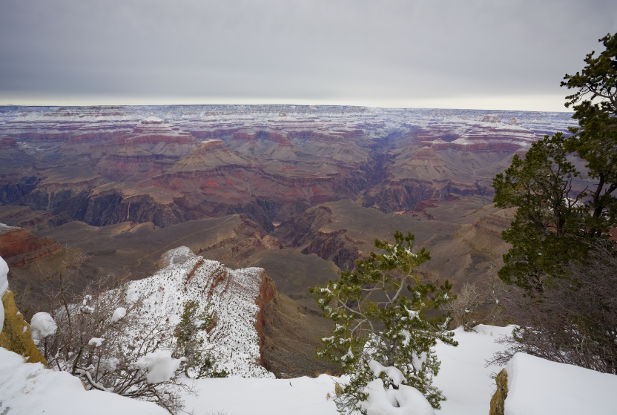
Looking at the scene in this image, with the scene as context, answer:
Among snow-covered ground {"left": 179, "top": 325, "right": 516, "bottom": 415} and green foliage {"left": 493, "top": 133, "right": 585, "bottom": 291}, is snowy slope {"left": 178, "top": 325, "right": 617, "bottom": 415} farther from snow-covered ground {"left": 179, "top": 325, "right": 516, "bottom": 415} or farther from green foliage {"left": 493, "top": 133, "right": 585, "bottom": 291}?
green foliage {"left": 493, "top": 133, "right": 585, "bottom": 291}

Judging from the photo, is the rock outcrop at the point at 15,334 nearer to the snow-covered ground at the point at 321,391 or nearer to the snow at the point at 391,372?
the snow-covered ground at the point at 321,391

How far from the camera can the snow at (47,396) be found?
199 inches

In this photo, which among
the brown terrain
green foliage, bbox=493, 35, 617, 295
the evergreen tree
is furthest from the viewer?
the brown terrain

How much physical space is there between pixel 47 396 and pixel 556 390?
9509mm

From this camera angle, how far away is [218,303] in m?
30.6

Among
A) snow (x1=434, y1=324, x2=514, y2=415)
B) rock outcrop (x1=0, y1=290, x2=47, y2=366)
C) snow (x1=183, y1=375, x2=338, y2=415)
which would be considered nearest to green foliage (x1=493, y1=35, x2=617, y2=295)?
snow (x1=434, y1=324, x2=514, y2=415)

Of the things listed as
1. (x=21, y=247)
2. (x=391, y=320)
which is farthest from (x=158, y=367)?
(x=21, y=247)

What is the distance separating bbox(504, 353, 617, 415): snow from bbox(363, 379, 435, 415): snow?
4.97 feet

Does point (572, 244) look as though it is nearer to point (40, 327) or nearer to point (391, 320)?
point (391, 320)

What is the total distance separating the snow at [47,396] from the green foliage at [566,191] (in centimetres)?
1314

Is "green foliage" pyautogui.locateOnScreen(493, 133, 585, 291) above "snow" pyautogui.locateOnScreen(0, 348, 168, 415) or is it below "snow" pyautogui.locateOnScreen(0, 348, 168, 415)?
above

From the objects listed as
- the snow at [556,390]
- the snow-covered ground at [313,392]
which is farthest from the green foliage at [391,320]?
the snow-covered ground at [313,392]

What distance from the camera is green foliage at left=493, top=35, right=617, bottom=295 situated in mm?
9805

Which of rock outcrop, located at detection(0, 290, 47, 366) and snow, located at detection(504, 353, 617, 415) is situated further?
rock outcrop, located at detection(0, 290, 47, 366)
